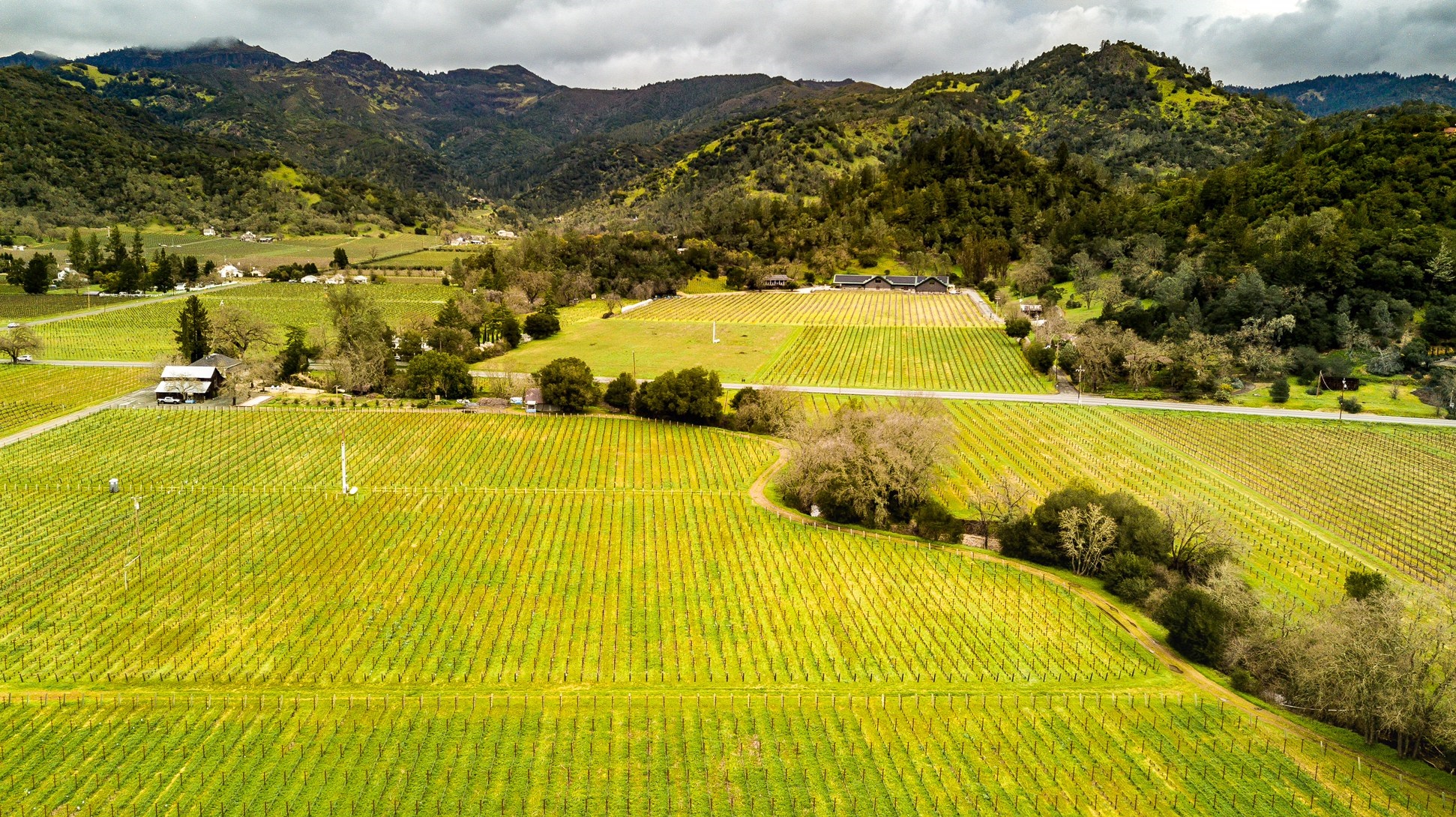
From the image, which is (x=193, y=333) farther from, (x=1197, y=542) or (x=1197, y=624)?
(x=1197, y=624)

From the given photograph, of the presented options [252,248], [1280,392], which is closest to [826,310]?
[1280,392]

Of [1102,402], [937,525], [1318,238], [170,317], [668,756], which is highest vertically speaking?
[1318,238]

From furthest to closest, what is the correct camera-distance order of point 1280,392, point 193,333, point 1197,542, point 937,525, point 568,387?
point 193,333 → point 568,387 → point 1280,392 → point 937,525 → point 1197,542

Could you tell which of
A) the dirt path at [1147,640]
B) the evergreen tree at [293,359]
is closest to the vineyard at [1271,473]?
the dirt path at [1147,640]

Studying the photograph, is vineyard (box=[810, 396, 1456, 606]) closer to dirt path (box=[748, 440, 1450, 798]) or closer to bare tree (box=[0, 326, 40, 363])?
dirt path (box=[748, 440, 1450, 798])

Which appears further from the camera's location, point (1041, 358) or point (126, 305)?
point (126, 305)

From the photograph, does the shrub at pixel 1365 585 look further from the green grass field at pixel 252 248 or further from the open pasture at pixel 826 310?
the green grass field at pixel 252 248

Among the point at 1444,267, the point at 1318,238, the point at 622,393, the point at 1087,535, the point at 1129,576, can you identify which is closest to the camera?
the point at 1129,576
